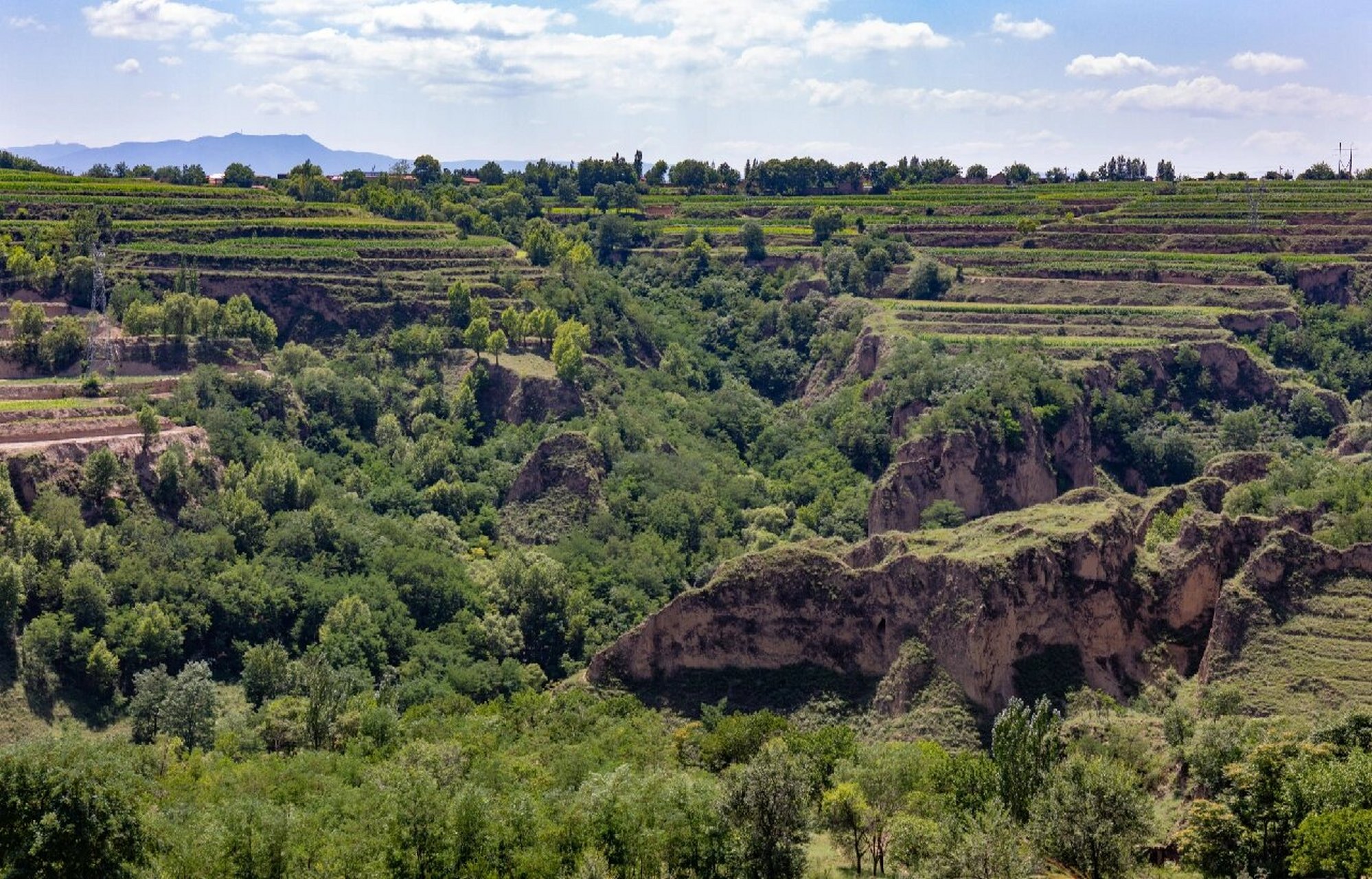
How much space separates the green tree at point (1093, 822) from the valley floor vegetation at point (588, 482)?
12 cm

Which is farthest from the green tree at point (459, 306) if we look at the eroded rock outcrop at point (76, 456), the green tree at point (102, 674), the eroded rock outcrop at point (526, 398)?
the green tree at point (102, 674)

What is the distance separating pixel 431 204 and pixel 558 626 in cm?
6250

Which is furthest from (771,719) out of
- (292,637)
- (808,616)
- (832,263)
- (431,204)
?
(431,204)

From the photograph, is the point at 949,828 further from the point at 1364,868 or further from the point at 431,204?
the point at 431,204

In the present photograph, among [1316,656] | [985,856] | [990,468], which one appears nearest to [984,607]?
[1316,656]

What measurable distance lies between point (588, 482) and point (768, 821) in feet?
150

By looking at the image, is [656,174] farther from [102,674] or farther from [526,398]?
[102,674]

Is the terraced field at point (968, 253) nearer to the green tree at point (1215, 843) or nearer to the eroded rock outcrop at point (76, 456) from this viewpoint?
the eroded rock outcrop at point (76, 456)

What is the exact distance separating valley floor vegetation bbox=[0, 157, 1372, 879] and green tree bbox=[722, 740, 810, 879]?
14 cm

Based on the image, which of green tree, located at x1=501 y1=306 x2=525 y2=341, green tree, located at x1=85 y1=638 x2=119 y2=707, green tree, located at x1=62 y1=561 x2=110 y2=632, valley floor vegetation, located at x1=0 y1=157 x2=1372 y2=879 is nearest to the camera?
valley floor vegetation, located at x1=0 y1=157 x2=1372 y2=879

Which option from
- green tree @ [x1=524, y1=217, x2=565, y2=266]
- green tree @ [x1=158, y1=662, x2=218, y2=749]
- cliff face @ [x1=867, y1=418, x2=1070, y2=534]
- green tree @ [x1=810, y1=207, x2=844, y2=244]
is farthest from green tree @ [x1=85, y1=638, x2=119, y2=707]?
green tree @ [x1=810, y1=207, x2=844, y2=244]

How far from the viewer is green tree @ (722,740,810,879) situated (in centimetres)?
4322

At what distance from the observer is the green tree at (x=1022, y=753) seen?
45.7 meters

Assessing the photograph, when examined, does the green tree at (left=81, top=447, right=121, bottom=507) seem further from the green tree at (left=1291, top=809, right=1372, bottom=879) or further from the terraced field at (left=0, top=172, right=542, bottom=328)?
the green tree at (left=1291, top=809, right=1372, bottom=879)
